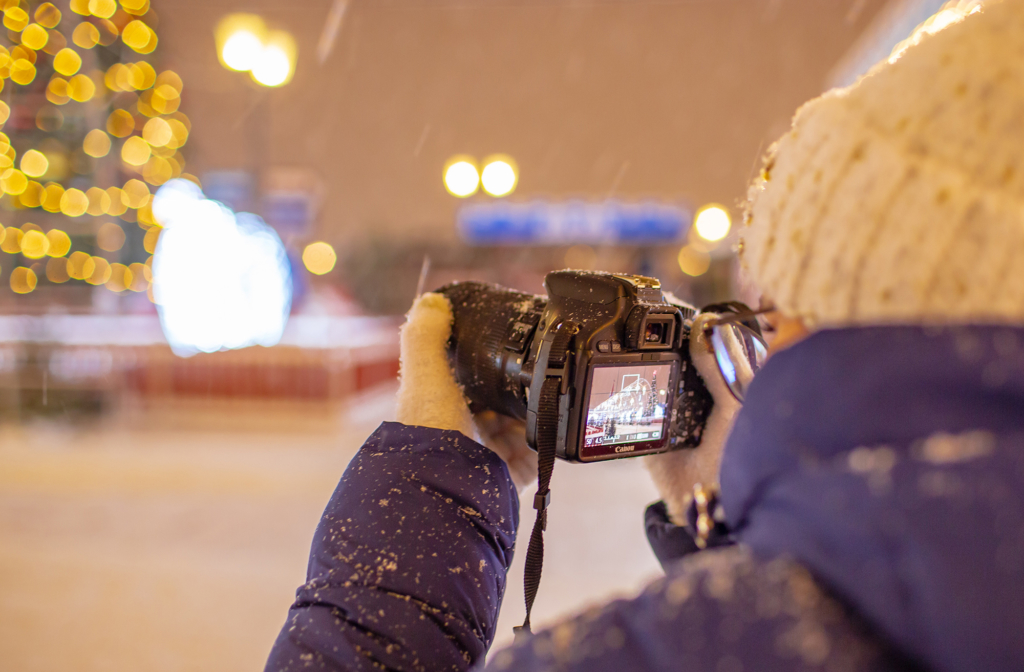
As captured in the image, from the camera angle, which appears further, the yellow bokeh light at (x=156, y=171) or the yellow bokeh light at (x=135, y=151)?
the yellow bokeh light at (x=156, y=171)

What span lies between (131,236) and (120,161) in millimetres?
1959

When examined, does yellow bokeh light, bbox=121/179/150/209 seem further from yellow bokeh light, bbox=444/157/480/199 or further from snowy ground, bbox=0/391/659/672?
yellow bokeh light, bbox=444/157/480/199

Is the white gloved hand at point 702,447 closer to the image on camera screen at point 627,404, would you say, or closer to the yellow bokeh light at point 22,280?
the image on camera screen at point 627,404

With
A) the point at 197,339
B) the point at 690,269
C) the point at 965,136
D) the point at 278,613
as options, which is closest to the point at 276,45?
the point at 197,339

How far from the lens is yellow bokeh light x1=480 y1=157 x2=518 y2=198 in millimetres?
3486

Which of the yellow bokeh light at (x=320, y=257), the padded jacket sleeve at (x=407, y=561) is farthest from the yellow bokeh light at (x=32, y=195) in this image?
the padded jacket sleeve at (x=407, y=561)

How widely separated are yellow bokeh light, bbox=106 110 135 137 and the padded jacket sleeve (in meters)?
8.49

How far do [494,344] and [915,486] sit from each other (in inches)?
19.6

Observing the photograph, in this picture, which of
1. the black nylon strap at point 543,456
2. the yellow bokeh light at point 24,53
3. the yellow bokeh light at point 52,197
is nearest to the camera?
the black nylon strap at point 543,456

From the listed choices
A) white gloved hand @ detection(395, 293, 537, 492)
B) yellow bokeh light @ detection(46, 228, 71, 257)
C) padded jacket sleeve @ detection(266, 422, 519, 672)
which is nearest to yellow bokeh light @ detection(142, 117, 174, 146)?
yellow bokeh light @ detection(46, 228, 71, 257)

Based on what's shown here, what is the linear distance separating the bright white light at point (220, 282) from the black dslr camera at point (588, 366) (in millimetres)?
4054

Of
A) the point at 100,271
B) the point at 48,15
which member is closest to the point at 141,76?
the point at 48,15

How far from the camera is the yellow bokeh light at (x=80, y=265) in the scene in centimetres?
761

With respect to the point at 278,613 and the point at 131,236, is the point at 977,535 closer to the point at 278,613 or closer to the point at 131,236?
the point at 278,613
